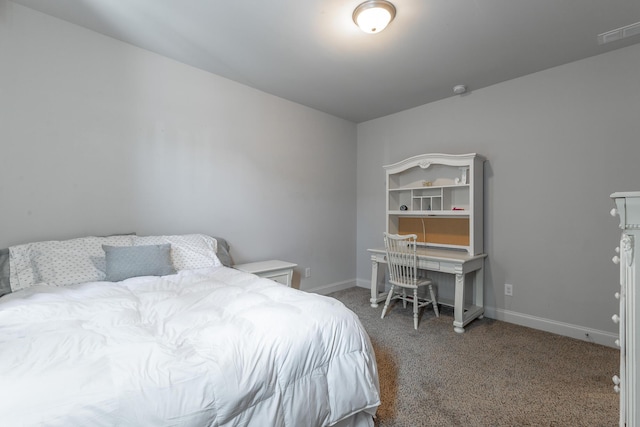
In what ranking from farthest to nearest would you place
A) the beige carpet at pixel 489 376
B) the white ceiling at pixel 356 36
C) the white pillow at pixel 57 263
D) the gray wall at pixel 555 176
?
the gray wall at pixel 555 176, the white ceiling at pixel 356 36, the white pillow at pixel 57 263, the beige carpet at pixel 489 376

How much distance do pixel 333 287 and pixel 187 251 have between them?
7.21 feet

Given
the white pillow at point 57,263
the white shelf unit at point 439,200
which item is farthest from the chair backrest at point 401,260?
the white pillow at point 57,263

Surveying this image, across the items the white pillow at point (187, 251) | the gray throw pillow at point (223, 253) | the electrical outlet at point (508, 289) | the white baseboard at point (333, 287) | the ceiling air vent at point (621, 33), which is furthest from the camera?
the white baseboard at point (333, 287)

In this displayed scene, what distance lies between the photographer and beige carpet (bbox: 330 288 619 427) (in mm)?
1589

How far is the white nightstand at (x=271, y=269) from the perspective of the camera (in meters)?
2.78

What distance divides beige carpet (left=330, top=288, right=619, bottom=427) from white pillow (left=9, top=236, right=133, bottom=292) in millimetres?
2022

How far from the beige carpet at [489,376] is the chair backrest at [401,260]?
0.43 metres

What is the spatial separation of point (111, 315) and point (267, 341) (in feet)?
2.43

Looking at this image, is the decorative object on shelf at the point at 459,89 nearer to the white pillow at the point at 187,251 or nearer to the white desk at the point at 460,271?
the white desk at the point at 460,271

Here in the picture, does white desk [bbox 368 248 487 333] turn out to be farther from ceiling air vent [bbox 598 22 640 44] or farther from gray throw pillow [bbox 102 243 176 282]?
gray throw pillow [bbox 102 243 176 282]

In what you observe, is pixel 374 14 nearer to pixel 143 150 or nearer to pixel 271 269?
pixel 143 150

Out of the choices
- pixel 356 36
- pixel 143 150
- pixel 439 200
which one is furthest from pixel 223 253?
pixel 439 200

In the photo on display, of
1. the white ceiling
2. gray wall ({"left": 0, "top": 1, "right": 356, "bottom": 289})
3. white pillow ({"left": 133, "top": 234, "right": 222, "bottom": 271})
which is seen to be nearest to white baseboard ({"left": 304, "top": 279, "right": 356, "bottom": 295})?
gray wall ({"left": 0, "top": 1, "right": 356, "bottom": 289})

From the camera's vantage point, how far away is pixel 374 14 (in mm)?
1835
